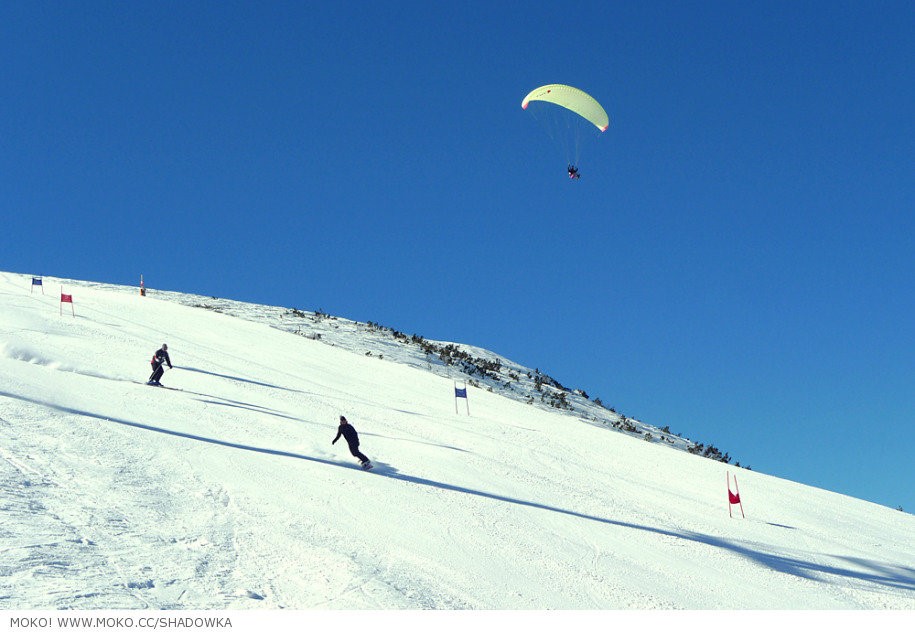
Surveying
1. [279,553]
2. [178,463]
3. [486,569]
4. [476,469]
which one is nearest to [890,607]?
[486,569]

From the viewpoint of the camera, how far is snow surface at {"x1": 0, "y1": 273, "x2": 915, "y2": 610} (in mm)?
9047

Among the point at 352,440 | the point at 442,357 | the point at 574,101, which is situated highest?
the point at 574,101

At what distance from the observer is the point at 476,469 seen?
52.4 feet

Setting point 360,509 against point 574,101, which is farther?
point 574,101

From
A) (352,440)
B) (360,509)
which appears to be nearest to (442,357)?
(352,440)

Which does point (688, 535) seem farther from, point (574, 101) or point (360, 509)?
point (574, 101)

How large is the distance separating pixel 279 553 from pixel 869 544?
39.8 ft

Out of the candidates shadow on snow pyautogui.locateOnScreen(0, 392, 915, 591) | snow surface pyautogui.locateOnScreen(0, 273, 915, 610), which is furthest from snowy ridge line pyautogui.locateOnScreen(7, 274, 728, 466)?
shadow on snow pyautogui.locateOnScreen(0, 392, 915, 591)

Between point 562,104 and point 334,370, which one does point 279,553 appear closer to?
point 334,370

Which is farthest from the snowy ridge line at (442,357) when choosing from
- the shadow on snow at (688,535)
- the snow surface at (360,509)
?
the shadow on snow at (688,535)

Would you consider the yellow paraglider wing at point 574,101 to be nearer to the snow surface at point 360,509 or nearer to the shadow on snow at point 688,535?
the snow surface at point 360,509

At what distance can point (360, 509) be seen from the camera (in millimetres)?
12117

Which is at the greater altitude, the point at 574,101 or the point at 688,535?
the point at 574,101

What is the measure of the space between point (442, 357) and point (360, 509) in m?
22.6
